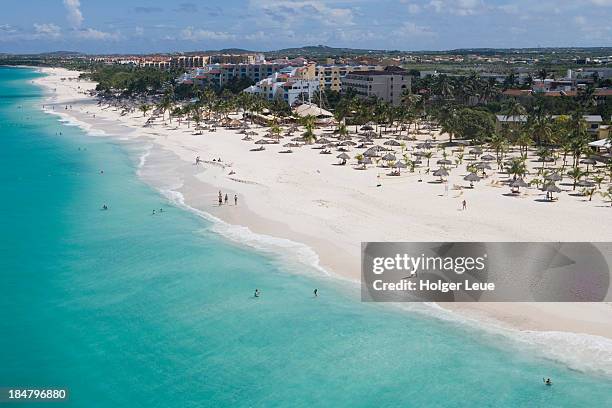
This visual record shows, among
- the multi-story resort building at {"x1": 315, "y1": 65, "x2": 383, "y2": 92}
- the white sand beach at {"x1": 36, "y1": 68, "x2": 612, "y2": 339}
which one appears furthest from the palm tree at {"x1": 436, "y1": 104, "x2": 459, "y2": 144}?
the multi-story resort building at {"x1": 315, "y1": 65, "x2": 383, "y2": 92}

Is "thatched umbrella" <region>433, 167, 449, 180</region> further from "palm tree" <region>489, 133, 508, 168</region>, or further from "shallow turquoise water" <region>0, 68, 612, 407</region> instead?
"shallow turquoise water" <region>0, 68, 612, 407</region>

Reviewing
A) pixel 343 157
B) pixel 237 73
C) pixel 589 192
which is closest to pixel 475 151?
pixel 343 157

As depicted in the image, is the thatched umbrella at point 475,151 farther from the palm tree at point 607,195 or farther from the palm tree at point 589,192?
the palm tree at point 607,195

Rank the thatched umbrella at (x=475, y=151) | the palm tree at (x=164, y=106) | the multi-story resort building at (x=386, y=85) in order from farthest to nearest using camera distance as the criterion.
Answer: the multi-story resort building at (x=386, y=85) → the palm tree at (x=164, y=106) → the thatched umbrella at (x=475, y=151)

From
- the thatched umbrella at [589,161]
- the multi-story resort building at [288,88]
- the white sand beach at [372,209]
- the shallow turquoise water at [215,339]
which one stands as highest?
the multi-story resort building at [288,88]

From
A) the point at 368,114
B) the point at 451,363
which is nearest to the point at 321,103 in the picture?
the point at 368,114

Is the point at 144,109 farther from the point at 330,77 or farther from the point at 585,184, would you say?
the point at 585,184

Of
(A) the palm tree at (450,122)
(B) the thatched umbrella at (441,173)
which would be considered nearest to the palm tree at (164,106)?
(A) the palm tree at (450,122)
